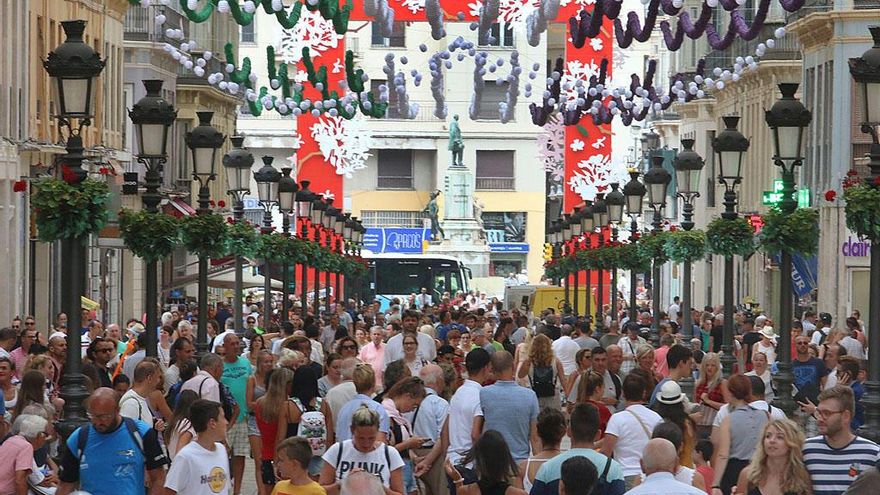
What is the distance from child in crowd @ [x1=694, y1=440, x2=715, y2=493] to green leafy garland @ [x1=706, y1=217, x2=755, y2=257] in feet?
42.2

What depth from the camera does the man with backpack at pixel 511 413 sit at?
15.4 meters

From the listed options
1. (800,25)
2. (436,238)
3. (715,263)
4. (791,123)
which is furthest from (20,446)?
(436,238)

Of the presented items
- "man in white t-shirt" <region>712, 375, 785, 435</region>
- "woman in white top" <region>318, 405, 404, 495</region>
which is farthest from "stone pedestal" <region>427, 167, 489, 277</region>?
"woman in white top" <region>318, 405, 404, 495</region>

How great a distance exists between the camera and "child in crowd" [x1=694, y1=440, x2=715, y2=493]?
45.8 feet

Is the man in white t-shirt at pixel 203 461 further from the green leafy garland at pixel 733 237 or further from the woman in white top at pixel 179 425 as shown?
the green leafy garland at pixel 733 237

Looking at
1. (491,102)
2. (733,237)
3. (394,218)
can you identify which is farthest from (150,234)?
(394,218)

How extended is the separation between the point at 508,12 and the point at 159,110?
4781 cm

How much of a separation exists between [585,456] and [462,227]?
300 ft

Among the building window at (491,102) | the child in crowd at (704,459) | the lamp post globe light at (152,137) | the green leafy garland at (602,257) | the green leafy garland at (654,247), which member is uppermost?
the building window at (491,102)

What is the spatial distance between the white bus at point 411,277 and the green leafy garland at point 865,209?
58646mm

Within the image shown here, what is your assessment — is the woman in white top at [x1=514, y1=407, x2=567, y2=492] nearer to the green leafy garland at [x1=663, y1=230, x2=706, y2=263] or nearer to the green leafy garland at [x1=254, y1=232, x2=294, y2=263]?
the green leafy garland at [x1=663, y1=230, x2=706, y2=263]

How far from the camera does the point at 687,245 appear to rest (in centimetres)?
3384

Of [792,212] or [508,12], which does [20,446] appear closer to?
[792,212]

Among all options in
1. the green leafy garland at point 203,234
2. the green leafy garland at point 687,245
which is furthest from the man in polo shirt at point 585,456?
the green leafy garland at point 687,245
